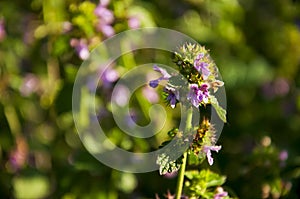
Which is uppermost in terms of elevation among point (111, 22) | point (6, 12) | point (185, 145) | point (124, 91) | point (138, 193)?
point (6, 12)

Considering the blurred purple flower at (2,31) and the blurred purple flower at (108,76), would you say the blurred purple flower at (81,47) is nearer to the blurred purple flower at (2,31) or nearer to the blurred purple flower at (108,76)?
the blurred purple flower at (108,76)

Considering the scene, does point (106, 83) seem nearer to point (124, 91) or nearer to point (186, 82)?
point (124, 91)

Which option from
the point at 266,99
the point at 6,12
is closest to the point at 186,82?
the point at 6,12

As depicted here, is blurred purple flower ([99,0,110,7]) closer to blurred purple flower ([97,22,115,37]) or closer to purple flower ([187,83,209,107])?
blurred purple flower ([97,22,115,37])

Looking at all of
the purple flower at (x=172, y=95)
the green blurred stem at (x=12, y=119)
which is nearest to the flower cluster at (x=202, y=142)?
the purple flower at (x=172, y=95)

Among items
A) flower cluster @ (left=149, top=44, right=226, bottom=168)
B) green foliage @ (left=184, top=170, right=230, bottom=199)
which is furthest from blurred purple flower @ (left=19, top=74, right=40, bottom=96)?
flower cluster @ (left=149, top=44, right=226, bottom=168)

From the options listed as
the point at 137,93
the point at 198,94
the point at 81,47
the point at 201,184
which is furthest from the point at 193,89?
the point at 137,93
